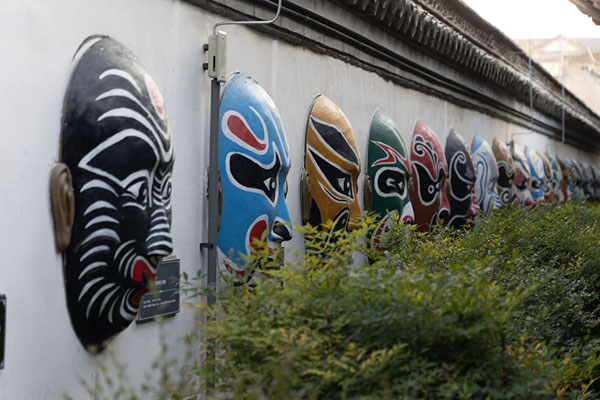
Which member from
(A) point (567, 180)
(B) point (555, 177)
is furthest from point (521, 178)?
(A) point (567, 180)

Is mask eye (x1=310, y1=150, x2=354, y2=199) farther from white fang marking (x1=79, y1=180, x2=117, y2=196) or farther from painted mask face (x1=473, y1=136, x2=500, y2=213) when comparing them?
painted mask face (x1=473, y1=136, x2=500, y2=213)

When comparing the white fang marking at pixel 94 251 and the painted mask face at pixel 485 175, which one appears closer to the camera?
the white fang marking at pixel 94 251

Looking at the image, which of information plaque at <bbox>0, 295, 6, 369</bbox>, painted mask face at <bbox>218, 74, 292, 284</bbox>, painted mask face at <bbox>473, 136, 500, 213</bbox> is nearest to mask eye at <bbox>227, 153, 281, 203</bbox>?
painted mask face at <bbox>218, 74, 292, 284</bbox>

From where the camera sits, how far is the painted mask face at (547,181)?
16188mm

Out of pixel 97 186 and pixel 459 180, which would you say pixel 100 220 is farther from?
pixel 459 180

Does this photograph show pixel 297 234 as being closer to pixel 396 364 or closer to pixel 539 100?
pixel 396 364

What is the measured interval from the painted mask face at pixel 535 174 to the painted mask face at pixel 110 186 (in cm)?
1179

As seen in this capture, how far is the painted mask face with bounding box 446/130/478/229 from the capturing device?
34.2 ft

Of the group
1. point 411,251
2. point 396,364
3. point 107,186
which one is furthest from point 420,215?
point 396,364

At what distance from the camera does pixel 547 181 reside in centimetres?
1650

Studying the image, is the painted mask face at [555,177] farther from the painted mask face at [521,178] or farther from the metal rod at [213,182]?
the metal rod at [213,182]

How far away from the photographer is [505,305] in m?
3.14

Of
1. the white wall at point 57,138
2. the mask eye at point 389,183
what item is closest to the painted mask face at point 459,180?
the mask eye at point 389,183

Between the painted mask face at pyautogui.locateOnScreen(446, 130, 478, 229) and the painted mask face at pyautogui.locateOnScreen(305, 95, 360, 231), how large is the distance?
3.76 metres
